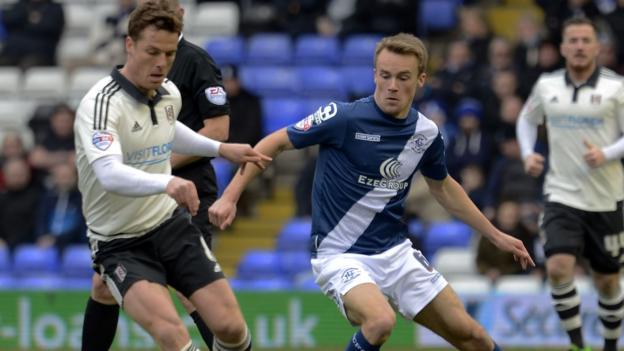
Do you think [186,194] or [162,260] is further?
[162,260]

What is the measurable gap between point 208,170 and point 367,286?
166 centimetres

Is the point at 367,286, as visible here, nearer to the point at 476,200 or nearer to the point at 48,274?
the point at 476,200

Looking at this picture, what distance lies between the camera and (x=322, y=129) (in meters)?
8.66

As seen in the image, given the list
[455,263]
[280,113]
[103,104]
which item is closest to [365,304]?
[103,104]

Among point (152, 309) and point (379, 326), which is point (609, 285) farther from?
point (152, 309)

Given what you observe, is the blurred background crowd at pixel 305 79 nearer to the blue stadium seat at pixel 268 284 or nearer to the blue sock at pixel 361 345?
the blue stadium seat at pixel 268 284

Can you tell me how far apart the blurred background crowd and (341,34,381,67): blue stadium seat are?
2cm

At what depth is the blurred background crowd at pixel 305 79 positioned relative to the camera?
16078 millimetres

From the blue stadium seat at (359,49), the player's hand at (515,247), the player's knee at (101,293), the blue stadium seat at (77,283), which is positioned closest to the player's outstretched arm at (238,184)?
the player's knee at (101,293)

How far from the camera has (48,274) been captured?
658 inches

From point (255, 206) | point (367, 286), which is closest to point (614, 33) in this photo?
point (255, 206)

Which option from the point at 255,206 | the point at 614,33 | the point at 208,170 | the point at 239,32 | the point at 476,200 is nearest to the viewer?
the point at 208,170

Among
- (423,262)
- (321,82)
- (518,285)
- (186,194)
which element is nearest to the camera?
(186,194)

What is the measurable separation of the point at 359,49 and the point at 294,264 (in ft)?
11.7
